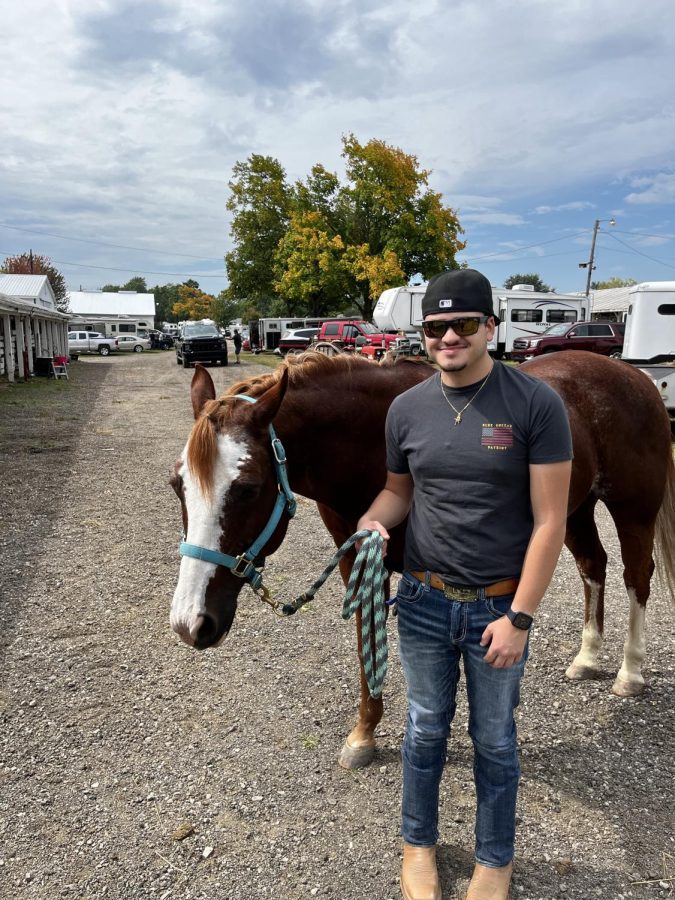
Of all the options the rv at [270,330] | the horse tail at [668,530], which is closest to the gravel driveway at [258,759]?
the horse tail at [668,530]

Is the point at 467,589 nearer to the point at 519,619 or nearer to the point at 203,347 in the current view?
the point at 519,619

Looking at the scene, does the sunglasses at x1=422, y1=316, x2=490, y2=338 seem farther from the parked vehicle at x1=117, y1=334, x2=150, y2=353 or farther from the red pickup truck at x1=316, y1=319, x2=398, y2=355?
the parked vehicle at x1=117, y1=334, x2=150, y2=353

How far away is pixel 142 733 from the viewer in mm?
2986

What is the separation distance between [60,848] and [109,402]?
52.0ft

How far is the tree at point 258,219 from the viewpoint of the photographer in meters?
38.3

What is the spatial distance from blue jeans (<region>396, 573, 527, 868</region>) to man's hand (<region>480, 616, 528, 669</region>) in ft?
0.21

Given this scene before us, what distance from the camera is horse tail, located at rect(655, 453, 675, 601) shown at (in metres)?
3.62

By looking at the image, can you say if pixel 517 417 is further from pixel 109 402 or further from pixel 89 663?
pixel 109 402

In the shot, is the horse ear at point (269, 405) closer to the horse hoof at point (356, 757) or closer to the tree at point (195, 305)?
the horse hoof at point (356, 757)

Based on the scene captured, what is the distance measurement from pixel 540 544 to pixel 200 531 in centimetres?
110

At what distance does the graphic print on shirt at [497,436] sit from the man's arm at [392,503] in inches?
15.3

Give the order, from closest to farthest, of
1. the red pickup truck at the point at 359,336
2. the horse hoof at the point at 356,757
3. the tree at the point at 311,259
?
the horse hoof at the point at 356,757, the red pickup truck at the point at 359,336, the tree at the point at 311,259

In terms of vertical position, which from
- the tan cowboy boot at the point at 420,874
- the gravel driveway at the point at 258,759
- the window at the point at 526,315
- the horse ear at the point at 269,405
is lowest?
the gravel driveway at the point at 258,759

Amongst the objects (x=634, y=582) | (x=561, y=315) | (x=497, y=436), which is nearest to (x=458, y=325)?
(x=497, y=436)
